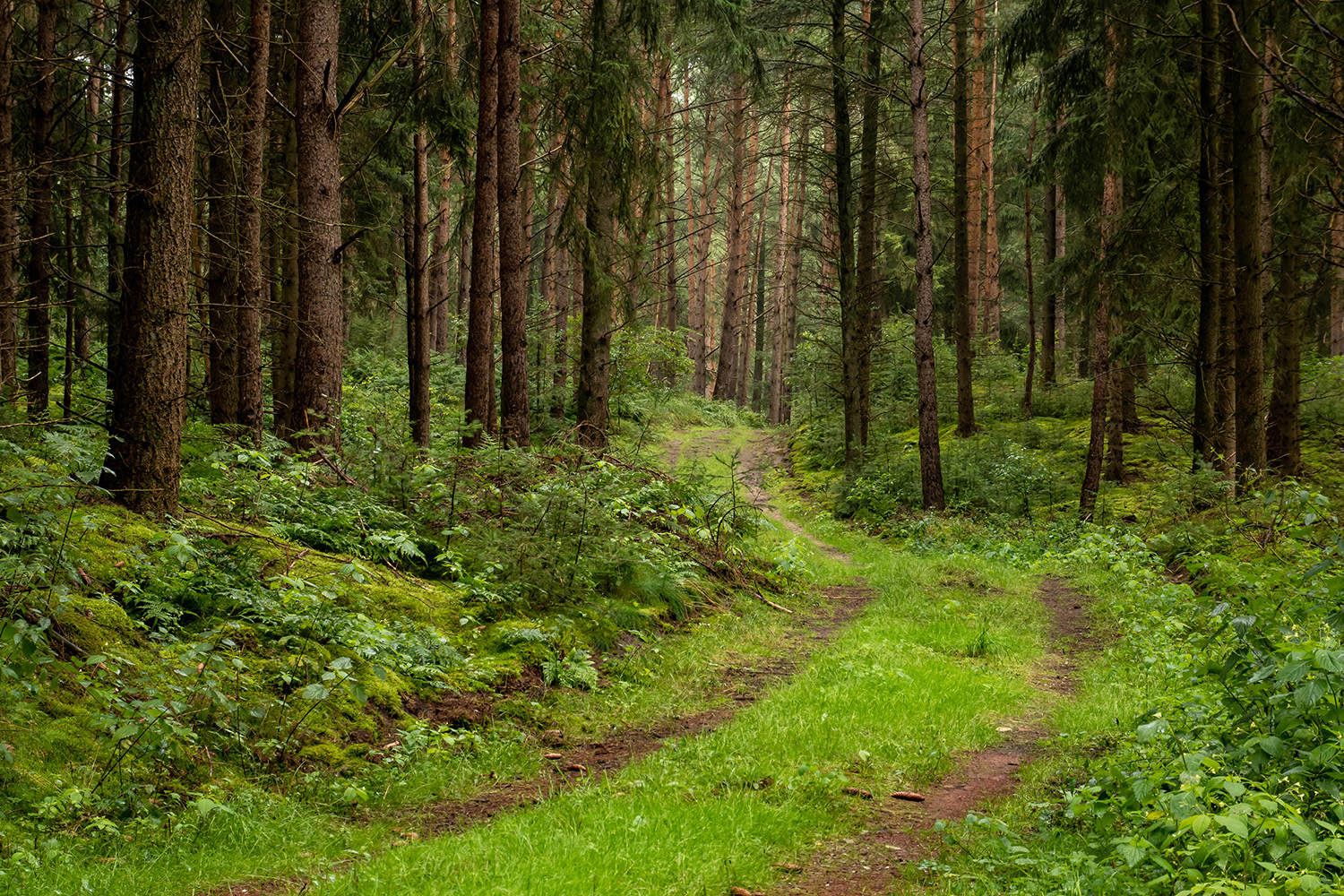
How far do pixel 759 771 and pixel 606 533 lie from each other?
4098mm

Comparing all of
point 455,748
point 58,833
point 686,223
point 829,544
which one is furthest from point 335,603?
point 686,223

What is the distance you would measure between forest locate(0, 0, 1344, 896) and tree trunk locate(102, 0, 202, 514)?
3 cm

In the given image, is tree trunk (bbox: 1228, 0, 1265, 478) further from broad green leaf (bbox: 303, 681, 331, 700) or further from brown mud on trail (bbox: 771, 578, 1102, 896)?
broad green leaf (bbox: 303, 681, 331, 700)

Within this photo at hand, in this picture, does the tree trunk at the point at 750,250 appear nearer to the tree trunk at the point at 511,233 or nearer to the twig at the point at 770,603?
the tree trunk at the point at 511,233

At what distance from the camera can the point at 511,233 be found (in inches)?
472

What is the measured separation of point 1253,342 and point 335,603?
36.4ft

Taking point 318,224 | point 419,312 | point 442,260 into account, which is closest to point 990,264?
point 442,260

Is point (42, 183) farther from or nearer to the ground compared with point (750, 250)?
nearer to the ground

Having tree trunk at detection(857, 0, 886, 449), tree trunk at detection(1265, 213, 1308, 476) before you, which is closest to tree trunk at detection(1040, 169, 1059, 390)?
tree trunk at detection(857, 0, 886, 449)

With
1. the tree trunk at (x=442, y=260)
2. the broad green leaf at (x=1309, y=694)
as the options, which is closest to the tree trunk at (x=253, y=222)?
the tree trunk at (x=442, y=260)

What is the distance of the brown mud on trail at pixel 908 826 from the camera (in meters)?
4.21

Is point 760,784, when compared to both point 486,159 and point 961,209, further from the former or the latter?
point 961,209

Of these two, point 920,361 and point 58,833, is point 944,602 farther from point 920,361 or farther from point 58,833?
point 58,833

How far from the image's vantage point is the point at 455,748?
5898mm
